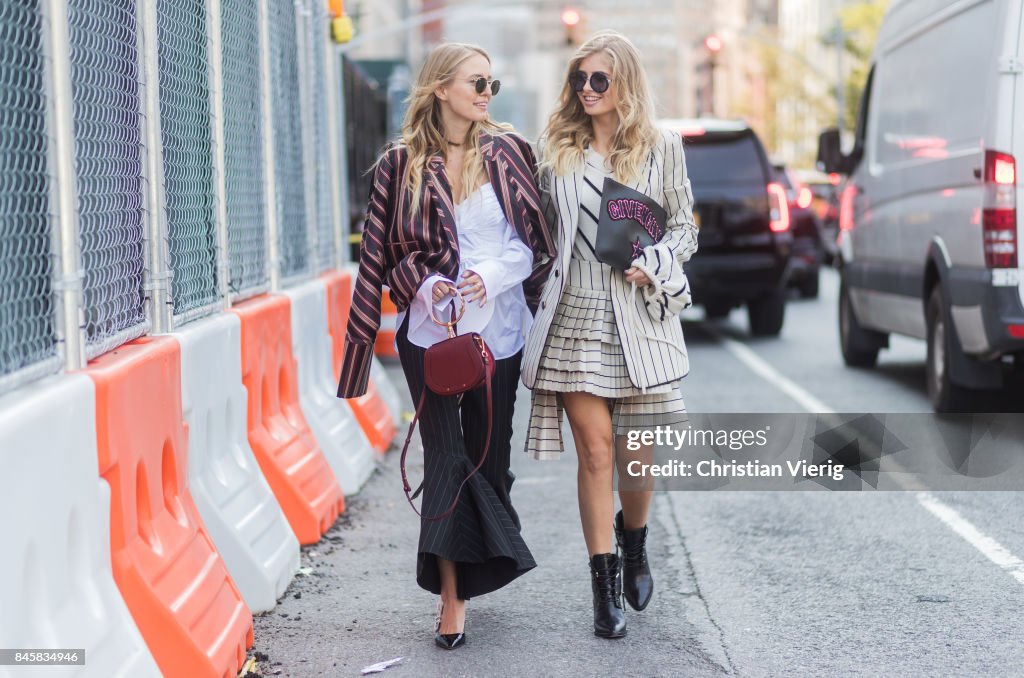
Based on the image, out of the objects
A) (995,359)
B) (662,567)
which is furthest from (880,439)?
(662,567)

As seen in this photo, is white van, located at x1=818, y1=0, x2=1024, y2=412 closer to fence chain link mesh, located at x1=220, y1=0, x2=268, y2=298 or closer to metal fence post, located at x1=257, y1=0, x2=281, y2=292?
metal fence post, located at x1=257, y1=0, x2=281, y2=292

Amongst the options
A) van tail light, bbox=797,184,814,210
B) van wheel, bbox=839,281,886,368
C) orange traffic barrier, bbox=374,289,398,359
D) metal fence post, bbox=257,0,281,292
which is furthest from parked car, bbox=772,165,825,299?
metal fence post, bbox=257,0,281,292

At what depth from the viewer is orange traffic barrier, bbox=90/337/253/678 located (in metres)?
3.87

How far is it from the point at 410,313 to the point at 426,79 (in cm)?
70

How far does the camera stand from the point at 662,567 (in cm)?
586

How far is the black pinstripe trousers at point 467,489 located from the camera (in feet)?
15.7

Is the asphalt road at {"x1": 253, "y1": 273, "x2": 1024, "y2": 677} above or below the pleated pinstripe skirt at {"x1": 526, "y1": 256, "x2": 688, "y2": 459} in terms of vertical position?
below

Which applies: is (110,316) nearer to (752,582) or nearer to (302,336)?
(752,582)

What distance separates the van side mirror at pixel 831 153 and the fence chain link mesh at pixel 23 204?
349 inches

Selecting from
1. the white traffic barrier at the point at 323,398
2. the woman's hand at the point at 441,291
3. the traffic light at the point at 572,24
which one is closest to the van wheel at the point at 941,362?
the white traffic barrier at the point at 323,398

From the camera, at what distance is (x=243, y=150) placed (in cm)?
642

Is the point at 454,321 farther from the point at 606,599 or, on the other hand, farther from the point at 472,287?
the point at 606,599

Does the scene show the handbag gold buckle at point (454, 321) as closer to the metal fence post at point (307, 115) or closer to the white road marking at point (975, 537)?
the white road marking at point (975, 537)

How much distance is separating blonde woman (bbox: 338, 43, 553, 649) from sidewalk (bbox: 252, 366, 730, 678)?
0.67 feet
